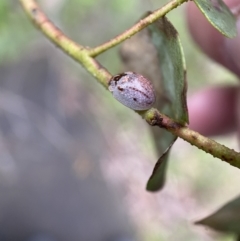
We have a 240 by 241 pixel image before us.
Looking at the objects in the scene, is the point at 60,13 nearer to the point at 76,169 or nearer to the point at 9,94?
the point at 9,94

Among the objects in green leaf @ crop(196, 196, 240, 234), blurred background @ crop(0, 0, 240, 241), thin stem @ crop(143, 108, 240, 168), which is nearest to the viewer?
thin stem @ crop(143, 108, 240, 168)

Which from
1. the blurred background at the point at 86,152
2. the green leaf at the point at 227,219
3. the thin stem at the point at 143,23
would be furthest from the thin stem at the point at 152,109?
the blurred background at the point at 86,152

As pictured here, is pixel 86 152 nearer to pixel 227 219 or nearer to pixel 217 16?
pixel 227 219

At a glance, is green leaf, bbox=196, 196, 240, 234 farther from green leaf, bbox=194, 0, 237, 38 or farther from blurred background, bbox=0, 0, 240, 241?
blurred background, bbox=0, 0, 240, 241

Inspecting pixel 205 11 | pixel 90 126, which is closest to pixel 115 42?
pixel 205 11

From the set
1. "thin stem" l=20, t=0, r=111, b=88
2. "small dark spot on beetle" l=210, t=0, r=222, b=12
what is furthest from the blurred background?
"small dark spot on beetle" l=210, t=0, r=222, b=12
